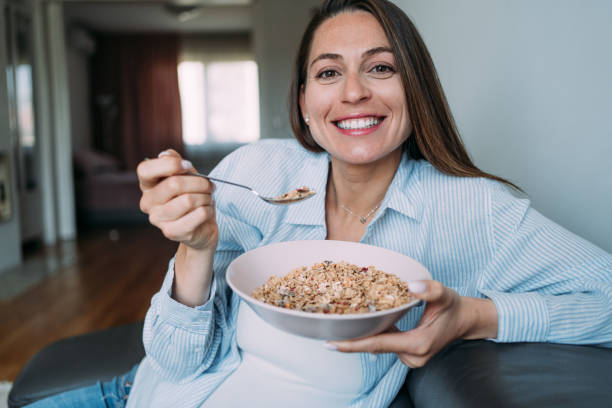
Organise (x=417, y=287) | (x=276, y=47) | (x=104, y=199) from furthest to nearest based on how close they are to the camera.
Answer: (x=104, y=199), (x=276, y=47), (x=417, y=287)

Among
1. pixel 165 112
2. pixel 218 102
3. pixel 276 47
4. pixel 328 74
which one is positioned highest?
pixel 276 47

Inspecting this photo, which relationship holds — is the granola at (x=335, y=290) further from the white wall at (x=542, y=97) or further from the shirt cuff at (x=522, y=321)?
the white wall at (x=542, y=97)

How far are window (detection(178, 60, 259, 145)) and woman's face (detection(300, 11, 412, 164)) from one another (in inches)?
298

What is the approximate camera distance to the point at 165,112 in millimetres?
8266

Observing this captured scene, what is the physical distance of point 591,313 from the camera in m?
0.79

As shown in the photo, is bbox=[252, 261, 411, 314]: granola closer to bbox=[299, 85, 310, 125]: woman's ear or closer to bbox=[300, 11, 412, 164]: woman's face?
bbox=[300, 11, 412, 164]: woman's face

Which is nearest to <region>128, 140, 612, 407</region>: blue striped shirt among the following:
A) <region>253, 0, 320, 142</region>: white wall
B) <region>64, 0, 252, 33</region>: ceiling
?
<region>253, 0, 320, 142</region>: white wall

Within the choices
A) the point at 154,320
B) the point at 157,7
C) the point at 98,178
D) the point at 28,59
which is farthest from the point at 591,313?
the point at 157,7

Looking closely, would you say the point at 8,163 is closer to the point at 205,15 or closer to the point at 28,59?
the point at 28,59

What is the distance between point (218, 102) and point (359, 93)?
7853 millimetres

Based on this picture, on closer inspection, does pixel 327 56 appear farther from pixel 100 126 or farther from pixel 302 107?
pixel 100 126

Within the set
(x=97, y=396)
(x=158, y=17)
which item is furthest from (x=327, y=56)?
(x=158, y=17)

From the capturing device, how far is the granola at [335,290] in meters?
0.66

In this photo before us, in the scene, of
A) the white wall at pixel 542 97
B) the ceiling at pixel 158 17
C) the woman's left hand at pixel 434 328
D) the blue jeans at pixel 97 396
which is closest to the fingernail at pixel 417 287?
the woman's left hand at pixel 434 328
